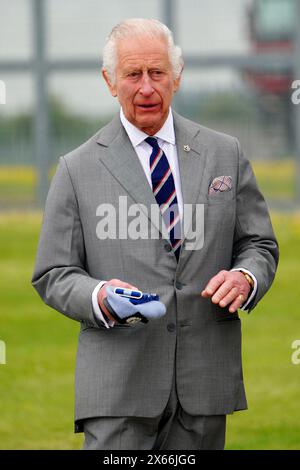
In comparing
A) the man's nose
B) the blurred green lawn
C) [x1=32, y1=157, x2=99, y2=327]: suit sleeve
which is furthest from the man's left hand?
the blurred green lawn

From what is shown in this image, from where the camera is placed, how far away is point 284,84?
2166 cm

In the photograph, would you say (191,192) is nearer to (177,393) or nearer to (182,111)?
(177,393)

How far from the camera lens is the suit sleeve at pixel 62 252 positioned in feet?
13.8

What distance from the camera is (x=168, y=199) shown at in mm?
4289

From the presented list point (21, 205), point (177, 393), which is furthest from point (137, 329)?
point (21, 205)

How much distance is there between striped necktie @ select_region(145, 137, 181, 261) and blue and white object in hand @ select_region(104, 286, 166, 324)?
328 mm

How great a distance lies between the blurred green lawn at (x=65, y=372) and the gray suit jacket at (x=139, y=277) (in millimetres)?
2937

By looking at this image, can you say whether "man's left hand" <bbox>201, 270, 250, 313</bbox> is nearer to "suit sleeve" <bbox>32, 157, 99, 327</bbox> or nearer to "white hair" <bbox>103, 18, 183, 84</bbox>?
"suit sleeve" <bbox>32, 157, 99, 327</bbox>

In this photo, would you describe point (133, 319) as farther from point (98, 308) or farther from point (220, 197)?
point (220, 197)

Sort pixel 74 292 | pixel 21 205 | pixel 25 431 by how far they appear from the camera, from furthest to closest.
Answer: pixel 21 205, pixel 25 431, pixel 74 292

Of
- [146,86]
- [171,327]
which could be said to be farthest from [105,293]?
[146,86]

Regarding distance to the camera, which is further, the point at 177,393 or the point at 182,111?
the point at 182,111

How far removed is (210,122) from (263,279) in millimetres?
17193

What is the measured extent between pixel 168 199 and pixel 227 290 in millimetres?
384
